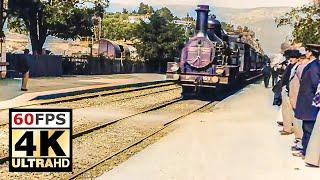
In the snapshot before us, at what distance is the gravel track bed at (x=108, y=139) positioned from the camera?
28.3ft

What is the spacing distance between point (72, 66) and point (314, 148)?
137 feet

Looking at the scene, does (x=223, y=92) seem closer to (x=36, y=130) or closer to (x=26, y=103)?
(x=26, y=103)

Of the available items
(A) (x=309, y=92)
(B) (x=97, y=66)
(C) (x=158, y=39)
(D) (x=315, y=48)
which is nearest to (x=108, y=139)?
(A) (x=309, y=92)

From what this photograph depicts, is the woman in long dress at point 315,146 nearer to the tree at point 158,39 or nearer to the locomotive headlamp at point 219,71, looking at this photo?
the locomotive headlamp at point 219,71

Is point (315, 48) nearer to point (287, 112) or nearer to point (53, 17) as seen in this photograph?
point (287, 112)

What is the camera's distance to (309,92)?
365 inches

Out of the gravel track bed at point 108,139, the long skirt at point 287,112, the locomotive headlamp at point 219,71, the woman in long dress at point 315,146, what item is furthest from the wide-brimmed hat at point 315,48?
the locomotive headlamp at point 219,71

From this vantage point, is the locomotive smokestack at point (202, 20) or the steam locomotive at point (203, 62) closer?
the steam locomotive at point (203, 62)

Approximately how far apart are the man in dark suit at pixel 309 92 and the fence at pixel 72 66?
689 inches

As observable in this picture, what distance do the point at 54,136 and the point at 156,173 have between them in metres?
5.50

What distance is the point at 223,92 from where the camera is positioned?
1210 inches

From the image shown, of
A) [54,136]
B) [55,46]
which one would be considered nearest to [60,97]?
[54,136]

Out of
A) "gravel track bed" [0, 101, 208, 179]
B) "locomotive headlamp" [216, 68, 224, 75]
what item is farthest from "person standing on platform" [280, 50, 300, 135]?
"locomotive headlamp" [216, 68, 224, 75]

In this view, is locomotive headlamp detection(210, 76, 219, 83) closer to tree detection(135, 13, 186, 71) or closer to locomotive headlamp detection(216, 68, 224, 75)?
locomotive headlamp detection(216, 68, 224, 75)
